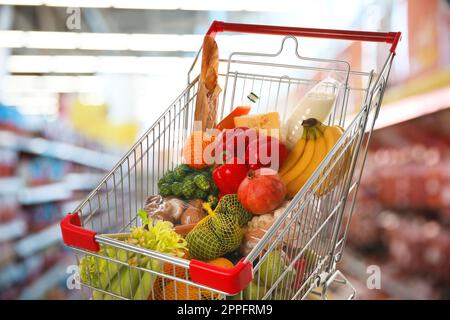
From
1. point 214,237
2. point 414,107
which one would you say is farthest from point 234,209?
point 414,107

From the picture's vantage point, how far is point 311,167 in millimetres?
1677

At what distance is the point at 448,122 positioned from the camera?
8.35 ft

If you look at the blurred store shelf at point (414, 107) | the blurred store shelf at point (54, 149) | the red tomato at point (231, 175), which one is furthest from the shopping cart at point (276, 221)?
the blurred store shelf at point (54, 149)

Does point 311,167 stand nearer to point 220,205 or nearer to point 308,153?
point 308,153

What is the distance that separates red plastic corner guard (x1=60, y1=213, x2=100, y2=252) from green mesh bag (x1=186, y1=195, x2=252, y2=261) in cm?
27

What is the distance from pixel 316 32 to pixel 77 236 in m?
1.05

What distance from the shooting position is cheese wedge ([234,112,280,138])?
1.81 m

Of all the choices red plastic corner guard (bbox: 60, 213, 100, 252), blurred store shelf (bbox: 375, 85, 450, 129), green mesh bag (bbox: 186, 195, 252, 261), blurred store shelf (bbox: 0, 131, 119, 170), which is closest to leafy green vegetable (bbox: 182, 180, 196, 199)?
green mesh bag (bbox: 186, 195, 252, 261)

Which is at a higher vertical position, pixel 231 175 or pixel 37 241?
pixel 231 175

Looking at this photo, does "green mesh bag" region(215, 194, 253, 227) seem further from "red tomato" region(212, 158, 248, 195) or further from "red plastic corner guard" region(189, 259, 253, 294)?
"red plastic corner guard" region(189, 259, 253, 294)

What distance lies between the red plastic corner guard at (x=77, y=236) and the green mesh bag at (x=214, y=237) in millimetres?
269

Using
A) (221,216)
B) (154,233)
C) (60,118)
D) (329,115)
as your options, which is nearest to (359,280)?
(329,115)

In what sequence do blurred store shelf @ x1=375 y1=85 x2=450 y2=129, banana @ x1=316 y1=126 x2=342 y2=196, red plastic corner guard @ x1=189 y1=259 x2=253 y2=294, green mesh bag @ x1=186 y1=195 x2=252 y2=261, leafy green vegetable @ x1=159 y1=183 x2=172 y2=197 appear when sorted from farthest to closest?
blurred store shelf @ x1=375 y1=85 x2=450 y2=129 → leafy green vegetable @ x1=159 y1=183 x2=172 y2=197 → banana @ x1=316 y1=126 x2=342 y2=196 → green mesh bag @ x1=186 y1=195 x2=252 y2=261 → red plastic corner guard @ x1=189 y1=259 x2=253 y2=294

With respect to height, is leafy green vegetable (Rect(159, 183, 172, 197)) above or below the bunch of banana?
below
